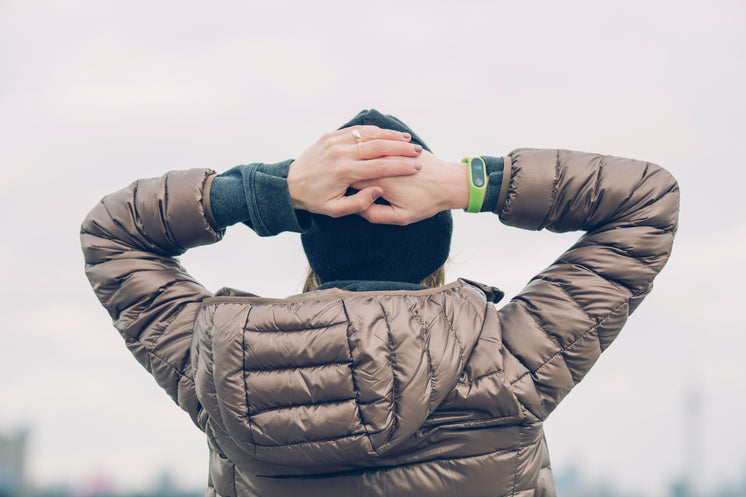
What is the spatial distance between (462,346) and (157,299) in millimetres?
735

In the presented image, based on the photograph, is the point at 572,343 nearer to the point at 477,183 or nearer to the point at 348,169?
the point at 477,183

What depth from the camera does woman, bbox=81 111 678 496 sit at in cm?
143

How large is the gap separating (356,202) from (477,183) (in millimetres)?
278

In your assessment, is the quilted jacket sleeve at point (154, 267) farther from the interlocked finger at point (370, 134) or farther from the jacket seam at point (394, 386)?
the jacket seam at point (394, 386)

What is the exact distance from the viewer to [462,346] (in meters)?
1.50

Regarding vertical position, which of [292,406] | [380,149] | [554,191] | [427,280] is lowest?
[292,406]

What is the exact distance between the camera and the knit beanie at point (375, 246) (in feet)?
5.63

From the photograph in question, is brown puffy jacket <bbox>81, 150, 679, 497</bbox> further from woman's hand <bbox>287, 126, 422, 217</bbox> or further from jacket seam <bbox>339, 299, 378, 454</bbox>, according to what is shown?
woman's hand <bbox>287, 126, 422, 217</bbox>

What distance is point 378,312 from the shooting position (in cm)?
144

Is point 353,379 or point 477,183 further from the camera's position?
point 477,183
